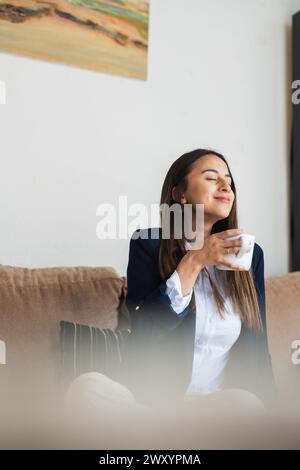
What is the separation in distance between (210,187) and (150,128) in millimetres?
672

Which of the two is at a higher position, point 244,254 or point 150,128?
point 150,128

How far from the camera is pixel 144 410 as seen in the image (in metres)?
0.83

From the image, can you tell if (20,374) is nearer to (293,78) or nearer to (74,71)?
(74,71)

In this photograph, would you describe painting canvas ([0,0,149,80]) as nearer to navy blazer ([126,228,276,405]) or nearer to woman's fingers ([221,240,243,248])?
navy blazer ([126,228,276,405])

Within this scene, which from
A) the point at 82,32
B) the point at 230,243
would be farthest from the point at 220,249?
the point at 82,32

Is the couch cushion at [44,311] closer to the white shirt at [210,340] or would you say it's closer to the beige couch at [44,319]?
the beige couch at [44,319]

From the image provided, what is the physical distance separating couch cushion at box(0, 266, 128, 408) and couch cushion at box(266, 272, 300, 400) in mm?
496

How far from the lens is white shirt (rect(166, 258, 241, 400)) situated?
1156mm

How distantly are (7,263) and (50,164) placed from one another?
35 centimetres

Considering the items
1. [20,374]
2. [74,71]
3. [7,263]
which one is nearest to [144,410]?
[20,374]

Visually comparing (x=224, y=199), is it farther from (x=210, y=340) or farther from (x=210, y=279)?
(x=210, y=340)

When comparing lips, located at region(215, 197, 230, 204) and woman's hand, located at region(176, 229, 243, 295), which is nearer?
woman's hand, located at region(176, 229, 243, 295)

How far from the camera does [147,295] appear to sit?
112cm

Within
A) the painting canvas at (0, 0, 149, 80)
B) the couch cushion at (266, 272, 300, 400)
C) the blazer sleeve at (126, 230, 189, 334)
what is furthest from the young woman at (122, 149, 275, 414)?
the painting canvas at (0, 0, 149, 80)
